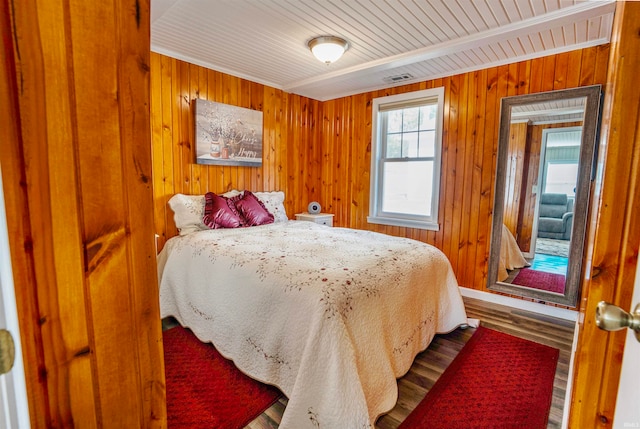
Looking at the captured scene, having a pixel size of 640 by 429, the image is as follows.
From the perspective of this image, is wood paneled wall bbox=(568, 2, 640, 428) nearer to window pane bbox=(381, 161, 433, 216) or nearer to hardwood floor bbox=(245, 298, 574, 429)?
hardwood floor bbox=(245, 298, 574, 429)

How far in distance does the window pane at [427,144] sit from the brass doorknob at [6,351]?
3644 millimetres

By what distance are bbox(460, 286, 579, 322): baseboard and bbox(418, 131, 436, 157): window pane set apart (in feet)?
5.26

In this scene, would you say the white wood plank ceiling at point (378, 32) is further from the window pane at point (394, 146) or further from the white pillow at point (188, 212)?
the white pillow at point (188, 212)

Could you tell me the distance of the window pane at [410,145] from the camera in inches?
145

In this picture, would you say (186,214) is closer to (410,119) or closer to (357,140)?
(357,140)

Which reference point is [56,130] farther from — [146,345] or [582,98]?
[582,98]

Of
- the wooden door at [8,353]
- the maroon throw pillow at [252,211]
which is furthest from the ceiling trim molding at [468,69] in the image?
the wooden door at [8,353]

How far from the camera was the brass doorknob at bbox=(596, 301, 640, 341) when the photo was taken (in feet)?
1.72

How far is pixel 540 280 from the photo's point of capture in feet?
9.50

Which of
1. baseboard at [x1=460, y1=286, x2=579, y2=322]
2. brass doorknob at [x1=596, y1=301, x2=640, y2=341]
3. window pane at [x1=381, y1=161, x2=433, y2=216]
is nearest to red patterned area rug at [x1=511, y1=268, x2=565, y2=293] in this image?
baseboard at [x1=460, y1=286, x2=579, y2=322]

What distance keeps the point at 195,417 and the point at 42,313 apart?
1391mm

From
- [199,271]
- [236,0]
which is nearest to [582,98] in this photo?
[236,0]

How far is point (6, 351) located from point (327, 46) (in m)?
2.72

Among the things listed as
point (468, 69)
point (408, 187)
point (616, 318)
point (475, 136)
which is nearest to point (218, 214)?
point (408, 187)
